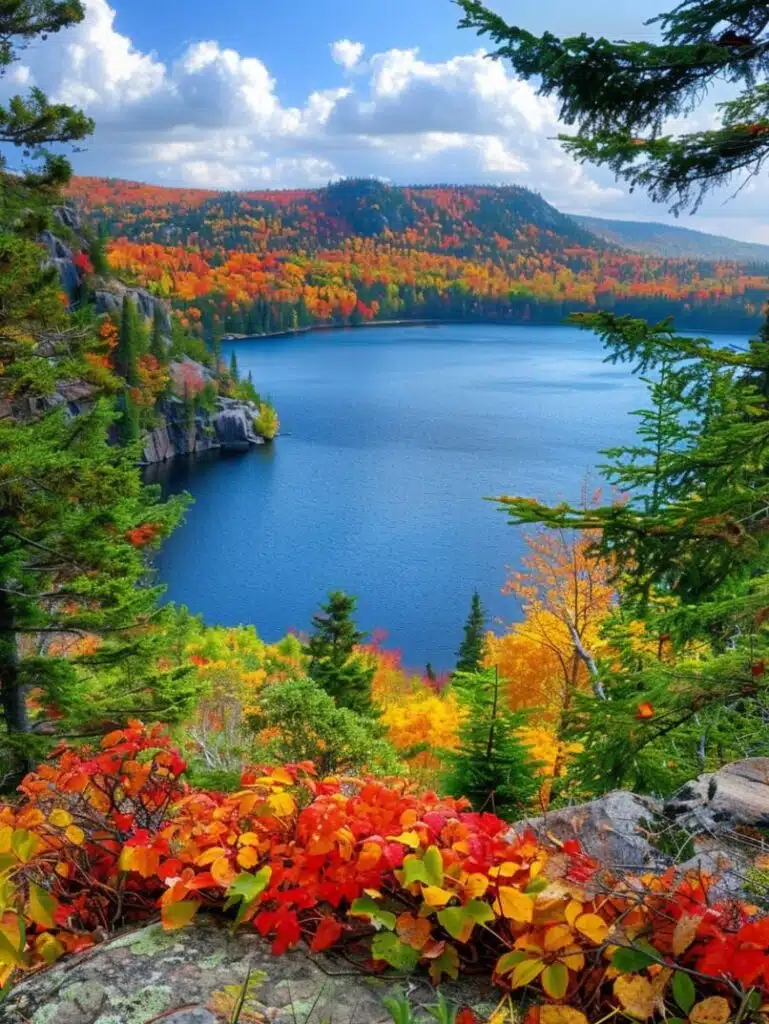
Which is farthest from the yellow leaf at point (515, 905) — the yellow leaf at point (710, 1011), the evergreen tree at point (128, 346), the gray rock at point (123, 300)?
the gray rock at point (123, 300)

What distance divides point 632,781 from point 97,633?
592cm

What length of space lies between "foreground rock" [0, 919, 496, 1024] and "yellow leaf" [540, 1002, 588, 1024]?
0.59 feet

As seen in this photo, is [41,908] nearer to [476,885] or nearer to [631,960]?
[476,885]

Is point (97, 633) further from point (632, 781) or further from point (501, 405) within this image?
point (501, 405)

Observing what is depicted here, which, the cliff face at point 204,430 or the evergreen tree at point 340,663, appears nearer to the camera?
the evergreen tree at point 340,663

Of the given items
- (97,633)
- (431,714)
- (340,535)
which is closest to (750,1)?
(97,633)

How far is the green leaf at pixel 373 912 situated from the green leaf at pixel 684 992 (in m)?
0.61

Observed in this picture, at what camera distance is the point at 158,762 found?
241 centimetres

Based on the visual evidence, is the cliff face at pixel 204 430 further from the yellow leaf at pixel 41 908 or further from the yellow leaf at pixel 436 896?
the yellow leaf at pixel 436 896

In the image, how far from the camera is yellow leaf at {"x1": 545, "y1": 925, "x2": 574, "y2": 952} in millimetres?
1627

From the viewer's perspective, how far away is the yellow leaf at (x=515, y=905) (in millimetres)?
1649

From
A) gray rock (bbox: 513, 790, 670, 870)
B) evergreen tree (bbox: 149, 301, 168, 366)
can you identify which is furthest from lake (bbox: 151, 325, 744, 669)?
evergreen tree (bbox: 149, 301, 168, 366)

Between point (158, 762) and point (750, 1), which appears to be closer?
point (158, 762)

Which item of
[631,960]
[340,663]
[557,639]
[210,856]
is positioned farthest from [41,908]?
[340,663]
